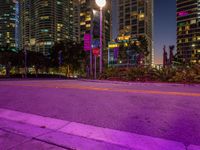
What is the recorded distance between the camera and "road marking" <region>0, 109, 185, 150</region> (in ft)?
11.0

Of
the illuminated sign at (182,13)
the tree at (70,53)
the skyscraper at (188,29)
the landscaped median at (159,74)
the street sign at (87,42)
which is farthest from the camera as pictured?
the illuminated sign at (182,13)

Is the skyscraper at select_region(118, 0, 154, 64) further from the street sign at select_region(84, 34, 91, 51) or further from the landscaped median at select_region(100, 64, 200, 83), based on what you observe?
the landscaped median at select_region(100, 64, 200, 83)

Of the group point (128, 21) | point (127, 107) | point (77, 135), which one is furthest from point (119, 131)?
point (128, 21)

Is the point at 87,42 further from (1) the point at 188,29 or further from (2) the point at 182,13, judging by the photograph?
(2) the point at 182,13

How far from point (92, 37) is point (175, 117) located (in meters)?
17.9

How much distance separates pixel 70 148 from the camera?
3.32 metres

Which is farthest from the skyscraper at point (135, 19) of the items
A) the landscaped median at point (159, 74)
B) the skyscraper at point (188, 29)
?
the landscaped median at point (159, 74)

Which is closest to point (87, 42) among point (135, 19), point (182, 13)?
point (182, 13)

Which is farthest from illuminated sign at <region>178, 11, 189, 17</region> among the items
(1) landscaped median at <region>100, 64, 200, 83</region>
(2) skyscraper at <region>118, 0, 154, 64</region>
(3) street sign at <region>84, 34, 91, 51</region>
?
(1) landscaped median at <region>100, 64, 200, 83</region>

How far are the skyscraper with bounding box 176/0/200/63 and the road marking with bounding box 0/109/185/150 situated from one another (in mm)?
163682

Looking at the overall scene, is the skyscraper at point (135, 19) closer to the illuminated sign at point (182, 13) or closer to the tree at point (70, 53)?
the illuminated sign at point (182, 13)

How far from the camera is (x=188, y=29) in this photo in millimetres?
161625

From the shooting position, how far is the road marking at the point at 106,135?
3361 millimetres

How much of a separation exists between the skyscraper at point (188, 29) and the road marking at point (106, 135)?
6444 inches
